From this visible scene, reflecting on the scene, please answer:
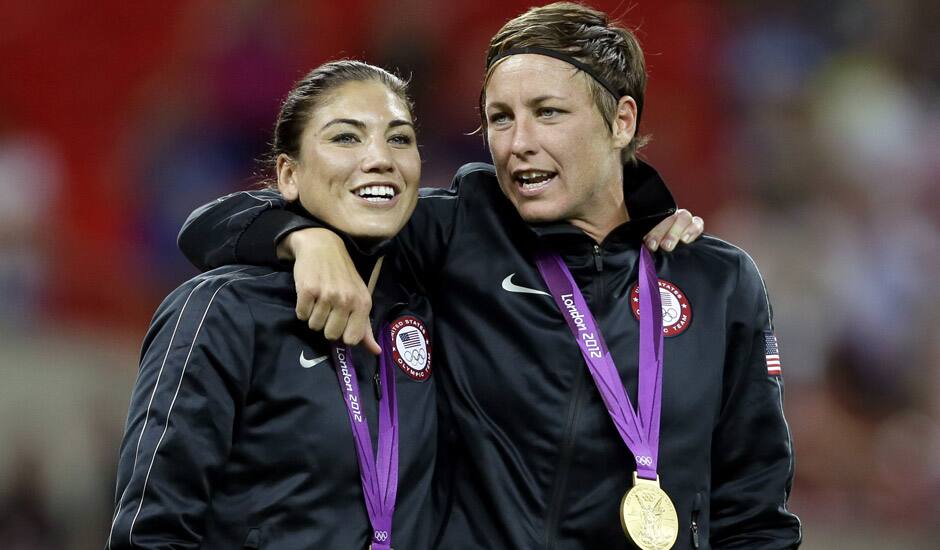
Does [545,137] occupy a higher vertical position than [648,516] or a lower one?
higher

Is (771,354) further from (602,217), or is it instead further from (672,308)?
(602,217)

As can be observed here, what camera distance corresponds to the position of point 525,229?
2768mm

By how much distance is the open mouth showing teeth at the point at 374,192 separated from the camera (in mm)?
2562

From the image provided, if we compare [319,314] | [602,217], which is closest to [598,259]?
[602,217]

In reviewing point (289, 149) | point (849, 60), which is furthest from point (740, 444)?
point (849, 60)

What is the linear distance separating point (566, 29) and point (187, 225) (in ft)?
3.45

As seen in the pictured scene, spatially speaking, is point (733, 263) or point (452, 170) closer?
point (733, 263)

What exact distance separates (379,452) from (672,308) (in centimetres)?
80

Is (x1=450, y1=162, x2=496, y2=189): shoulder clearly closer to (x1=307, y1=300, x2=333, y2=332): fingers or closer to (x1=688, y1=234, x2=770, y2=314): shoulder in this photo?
(x1=688, y1=234, x2=770, y2=314): shoulder

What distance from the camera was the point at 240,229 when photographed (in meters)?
2.62

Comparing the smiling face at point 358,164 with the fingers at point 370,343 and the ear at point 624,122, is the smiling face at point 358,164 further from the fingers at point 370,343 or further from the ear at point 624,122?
the ear at point 624,122

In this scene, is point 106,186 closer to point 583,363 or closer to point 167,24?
point 167,24

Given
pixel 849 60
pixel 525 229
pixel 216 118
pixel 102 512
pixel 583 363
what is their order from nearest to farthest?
pixel 583 363 < pixel 525 229 < pixel 102 512 < pixel 216 118 < pixel 849 60

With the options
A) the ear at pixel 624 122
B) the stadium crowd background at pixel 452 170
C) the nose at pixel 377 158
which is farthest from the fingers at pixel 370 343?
the stadium crowd background at pixel 452 170
